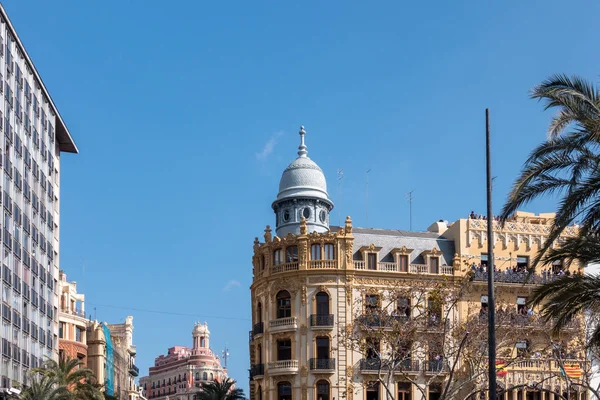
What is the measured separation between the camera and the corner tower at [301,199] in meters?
86.2

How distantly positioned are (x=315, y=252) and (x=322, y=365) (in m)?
8.43

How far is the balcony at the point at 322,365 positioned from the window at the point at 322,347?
0.50 m

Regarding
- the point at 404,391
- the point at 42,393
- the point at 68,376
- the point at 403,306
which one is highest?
the point at 403,306

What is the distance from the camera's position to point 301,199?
8631 centimetres

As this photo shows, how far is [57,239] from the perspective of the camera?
86.6m

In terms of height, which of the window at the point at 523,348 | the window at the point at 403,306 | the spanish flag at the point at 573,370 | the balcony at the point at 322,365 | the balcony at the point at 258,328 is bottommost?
the spanish flag at the point at 573,370

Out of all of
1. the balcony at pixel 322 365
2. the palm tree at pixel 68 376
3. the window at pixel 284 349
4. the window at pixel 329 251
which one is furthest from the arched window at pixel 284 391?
the palm tree at pixel 68 376

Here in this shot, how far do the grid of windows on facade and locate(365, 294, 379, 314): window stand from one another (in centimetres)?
2355

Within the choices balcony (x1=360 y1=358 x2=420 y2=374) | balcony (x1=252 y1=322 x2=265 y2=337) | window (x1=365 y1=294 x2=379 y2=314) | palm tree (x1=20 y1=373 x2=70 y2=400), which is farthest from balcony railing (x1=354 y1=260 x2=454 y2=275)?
palm tree (x1=20 y1=373 x2=70 y2=400)

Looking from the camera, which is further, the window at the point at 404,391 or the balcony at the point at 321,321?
the window at the point at 404,391

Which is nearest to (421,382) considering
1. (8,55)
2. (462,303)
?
(462,303)

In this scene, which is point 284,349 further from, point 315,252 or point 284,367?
point 315,252

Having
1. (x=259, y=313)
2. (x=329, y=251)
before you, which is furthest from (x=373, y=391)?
(x=259, y=313)

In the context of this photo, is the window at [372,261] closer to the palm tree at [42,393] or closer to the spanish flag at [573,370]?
the spanish flag at [573,370]
